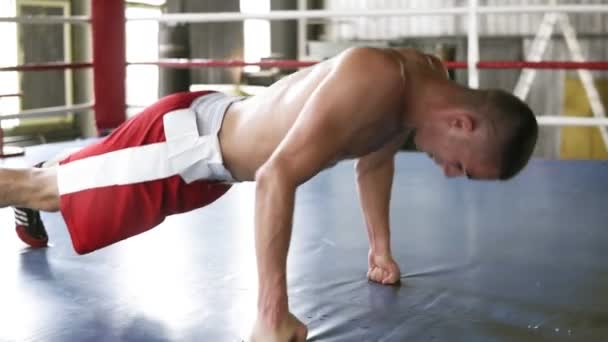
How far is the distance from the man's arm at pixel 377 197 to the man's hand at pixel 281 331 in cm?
42

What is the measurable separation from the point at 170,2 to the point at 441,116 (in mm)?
5779

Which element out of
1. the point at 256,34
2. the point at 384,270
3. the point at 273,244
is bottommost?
the point at 384,270

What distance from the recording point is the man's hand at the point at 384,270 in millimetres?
1591

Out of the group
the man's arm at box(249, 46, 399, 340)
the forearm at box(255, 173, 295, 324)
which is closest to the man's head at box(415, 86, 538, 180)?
the man's arm at box(249, 46, 399, 340)

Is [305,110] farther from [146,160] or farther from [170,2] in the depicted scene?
[170,2]

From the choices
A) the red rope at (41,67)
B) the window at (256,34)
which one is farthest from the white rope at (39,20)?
the window at (256,34)

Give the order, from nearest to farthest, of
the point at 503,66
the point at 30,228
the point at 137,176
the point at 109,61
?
the point at 137,176
the point at 30,228
the point at 503,66
the point at 109,61

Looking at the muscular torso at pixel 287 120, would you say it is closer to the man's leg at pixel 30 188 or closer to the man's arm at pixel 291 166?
the man's arm at pixel 291 166

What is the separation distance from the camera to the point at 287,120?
1.41 metres

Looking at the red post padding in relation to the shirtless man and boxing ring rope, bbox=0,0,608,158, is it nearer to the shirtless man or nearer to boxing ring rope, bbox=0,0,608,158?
boxing ring rope, bbox=0,0,608,158

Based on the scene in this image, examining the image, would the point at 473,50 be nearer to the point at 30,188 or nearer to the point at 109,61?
the point at 109,61

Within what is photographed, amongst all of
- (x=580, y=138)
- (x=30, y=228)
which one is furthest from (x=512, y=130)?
(x=580, y=138)

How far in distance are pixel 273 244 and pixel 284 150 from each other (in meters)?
0.14

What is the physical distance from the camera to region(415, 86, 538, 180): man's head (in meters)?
1.23
